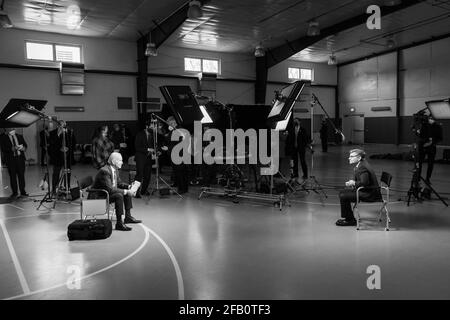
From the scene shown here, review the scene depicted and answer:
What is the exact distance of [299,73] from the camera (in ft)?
69.2

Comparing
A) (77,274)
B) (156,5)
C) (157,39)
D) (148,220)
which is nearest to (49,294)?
(77,274)

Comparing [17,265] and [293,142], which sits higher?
[293,142]

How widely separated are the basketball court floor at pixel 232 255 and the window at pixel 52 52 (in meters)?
9.70

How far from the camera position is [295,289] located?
122 inches

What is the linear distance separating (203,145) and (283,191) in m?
2.25

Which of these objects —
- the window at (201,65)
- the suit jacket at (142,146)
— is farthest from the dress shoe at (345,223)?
the window at (201,65)

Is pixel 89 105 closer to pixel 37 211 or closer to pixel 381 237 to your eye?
pixel 37 211

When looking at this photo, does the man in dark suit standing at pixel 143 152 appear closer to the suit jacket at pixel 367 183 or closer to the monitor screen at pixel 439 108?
the suit jacket at pixel 367 183

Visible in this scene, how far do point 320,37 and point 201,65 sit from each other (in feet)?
18.2

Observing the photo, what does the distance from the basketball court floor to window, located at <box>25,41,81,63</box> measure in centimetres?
970

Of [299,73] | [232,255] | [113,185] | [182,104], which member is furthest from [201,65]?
[232,255]

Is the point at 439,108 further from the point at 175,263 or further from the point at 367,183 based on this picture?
the point at 175,263
